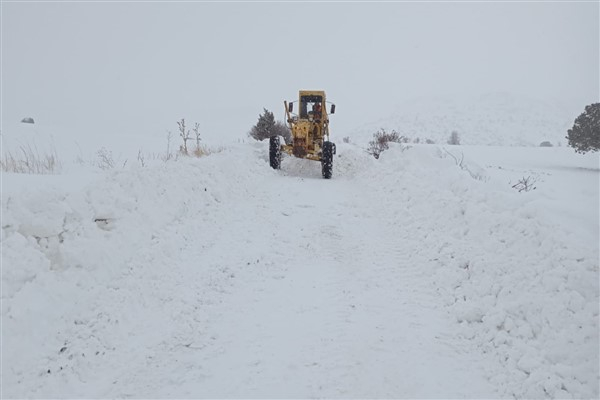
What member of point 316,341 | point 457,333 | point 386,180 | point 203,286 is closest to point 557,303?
point 457,333

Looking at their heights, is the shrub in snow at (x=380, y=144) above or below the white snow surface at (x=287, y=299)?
above

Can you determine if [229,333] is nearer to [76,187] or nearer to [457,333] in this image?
[457,333]

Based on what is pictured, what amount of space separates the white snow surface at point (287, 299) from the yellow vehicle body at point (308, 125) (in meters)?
6.46

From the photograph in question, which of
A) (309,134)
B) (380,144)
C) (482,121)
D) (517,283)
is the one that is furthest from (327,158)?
(482,121)

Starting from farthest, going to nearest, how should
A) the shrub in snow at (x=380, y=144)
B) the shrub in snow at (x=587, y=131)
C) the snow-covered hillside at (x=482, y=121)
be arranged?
the snow-covered hillside at (x=482, y=121)
the shrub in snow at (x=587, y=131)
the shrub in snow at (x=380, y=144)

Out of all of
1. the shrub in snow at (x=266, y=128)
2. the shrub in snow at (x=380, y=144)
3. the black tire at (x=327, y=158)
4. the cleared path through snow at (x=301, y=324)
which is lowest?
the cleared path through snow at (x=301, y=324)

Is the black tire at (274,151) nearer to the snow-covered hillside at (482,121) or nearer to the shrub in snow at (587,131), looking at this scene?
the shrub in snow at (587,131)

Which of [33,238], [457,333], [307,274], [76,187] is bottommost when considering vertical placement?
[457,333]

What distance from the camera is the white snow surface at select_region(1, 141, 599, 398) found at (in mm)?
3234

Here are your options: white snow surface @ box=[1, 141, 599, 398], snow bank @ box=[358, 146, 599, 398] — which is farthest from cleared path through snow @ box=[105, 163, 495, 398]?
snow bank @ box=[358, 146, 599, 398]

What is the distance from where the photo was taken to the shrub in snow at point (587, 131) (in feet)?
57.9

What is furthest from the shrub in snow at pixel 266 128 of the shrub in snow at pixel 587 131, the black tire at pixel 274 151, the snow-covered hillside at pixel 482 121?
the snow-covered hillside at pixel 482 121

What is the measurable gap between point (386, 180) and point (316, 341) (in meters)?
6.99

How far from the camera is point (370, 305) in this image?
14.6 ft
